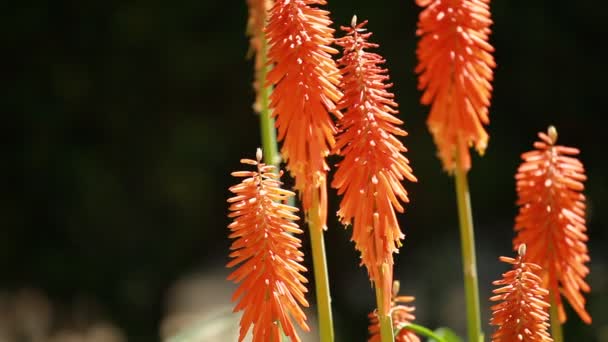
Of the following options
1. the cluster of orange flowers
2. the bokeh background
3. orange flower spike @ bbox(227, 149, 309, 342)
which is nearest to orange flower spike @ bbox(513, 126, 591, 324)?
the cluster of orange flowers

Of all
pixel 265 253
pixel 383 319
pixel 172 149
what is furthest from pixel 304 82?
pixel 172 149

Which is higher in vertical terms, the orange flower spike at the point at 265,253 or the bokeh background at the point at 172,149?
the bokeh background at the point at 172,149

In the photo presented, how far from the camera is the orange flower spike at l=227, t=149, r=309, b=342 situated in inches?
77.7

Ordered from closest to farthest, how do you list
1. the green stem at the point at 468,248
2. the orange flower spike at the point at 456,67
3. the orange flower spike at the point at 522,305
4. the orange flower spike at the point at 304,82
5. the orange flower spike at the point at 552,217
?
the orange flower spike at the point at 522,305, the orange flower spike at the point at 304,82, the orange flower spike at the point at 552,217, the orange flower spike at the point at 456,67, the green stem at the point at 468,248

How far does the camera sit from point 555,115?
23.9ft

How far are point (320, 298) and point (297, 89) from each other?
49 cm

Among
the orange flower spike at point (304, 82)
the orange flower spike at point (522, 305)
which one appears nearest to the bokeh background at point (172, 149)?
the orange flower spike at point (304, 82)

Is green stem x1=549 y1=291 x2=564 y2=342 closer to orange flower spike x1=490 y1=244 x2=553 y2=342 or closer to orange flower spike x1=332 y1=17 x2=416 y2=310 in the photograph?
orange flower spike x1=490 y1=244 x2=553 y2=342

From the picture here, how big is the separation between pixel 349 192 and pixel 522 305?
435 mm

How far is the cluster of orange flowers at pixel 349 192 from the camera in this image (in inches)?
78.3

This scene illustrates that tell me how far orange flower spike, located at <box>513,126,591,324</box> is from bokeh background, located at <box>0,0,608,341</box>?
4572 mm

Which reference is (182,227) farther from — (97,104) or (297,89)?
(297,89)

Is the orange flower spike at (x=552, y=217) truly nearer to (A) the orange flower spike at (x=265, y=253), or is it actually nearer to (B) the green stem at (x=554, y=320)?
(B) the green stem at (x=554, y=320)

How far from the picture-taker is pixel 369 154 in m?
2.05
